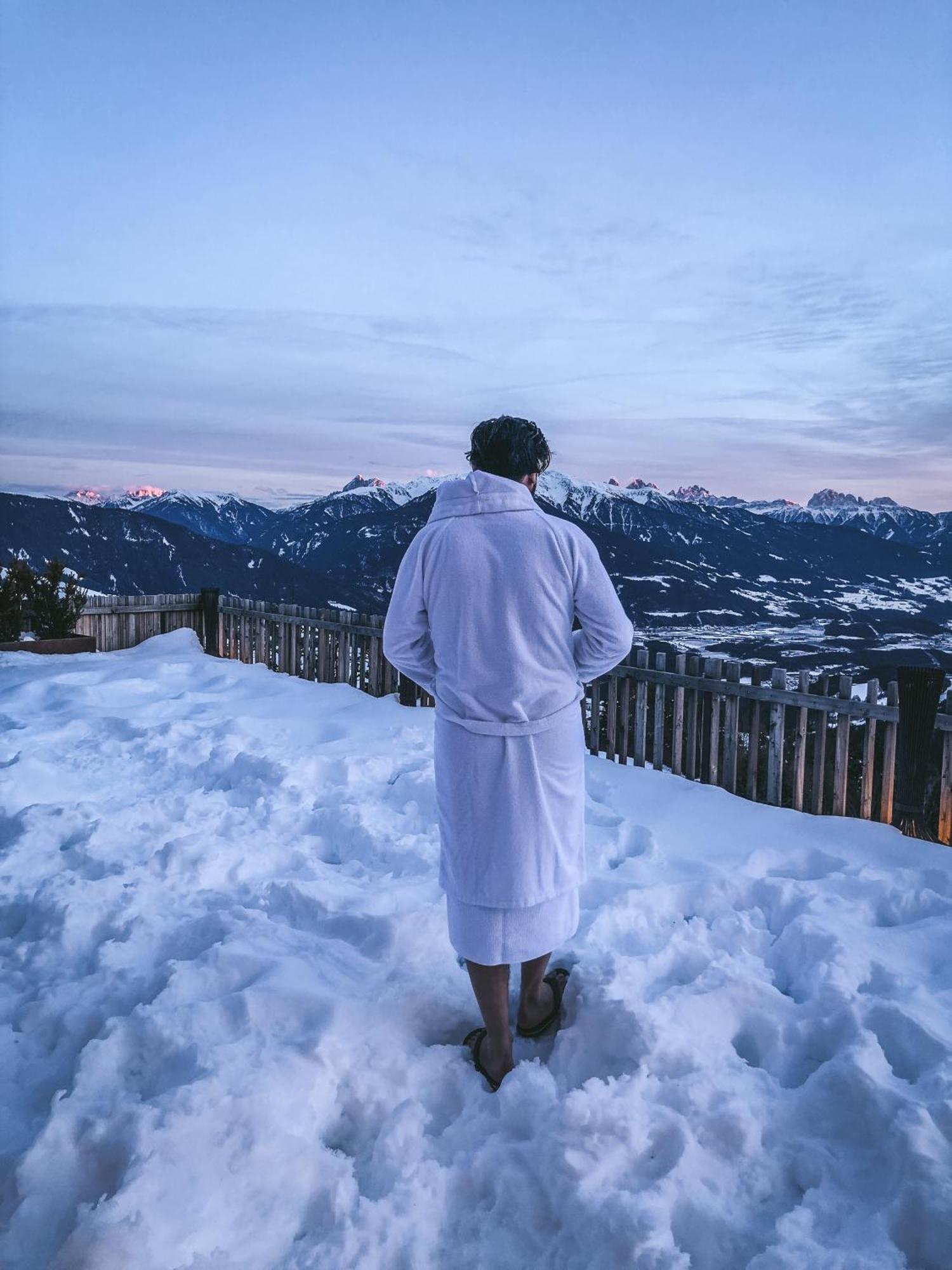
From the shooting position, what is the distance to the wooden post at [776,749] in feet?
16.8

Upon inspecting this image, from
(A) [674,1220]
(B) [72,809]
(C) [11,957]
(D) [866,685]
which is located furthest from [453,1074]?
(D) [866,685]

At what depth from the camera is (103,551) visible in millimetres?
153875

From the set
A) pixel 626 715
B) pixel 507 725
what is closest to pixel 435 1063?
pixel 507 725

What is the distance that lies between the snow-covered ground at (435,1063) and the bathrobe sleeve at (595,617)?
1.17m

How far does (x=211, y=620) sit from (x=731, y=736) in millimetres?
8437

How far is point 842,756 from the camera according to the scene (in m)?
4.79

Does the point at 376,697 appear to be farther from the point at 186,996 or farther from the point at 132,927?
the point at 186,996

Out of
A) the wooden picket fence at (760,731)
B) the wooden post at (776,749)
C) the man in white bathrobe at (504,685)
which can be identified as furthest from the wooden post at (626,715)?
the man in white bathrobe at (504,685)

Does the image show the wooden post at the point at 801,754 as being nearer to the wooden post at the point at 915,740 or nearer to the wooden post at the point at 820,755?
the wooden post at the point at 820,755

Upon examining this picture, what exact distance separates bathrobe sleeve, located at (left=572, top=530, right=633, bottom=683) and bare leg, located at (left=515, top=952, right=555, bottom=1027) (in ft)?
3.15

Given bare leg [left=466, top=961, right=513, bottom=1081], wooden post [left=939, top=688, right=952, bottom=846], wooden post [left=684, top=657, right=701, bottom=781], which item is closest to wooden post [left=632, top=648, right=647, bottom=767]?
wooden post [left=684, top=657, right=701, bottom=781]

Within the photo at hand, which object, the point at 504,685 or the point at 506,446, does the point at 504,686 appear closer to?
the point at 504,685

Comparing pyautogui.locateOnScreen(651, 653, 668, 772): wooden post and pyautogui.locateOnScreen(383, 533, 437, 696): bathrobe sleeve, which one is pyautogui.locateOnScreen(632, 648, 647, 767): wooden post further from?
pyautogui.locateOnScreen(383, 533, 437, 696): bathrobe sleeve

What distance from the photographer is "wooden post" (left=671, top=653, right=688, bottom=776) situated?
18.5 ft
